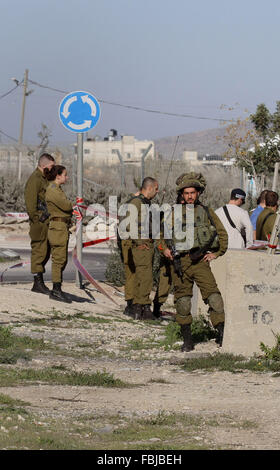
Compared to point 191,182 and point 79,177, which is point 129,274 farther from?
point 191,182

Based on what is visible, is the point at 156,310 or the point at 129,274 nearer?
the point at 156,310

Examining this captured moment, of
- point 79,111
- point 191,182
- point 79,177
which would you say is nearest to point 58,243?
point 79,177

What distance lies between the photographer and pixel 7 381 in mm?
7648

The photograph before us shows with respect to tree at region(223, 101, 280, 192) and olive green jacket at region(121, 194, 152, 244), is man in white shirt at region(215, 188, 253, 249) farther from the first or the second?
tree at region(223, 101, 280, 192)

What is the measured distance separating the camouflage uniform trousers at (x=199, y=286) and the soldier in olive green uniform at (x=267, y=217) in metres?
2.51

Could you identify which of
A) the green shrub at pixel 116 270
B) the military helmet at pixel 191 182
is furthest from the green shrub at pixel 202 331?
the green shrub at pixel 116 270

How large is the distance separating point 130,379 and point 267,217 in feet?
13.9

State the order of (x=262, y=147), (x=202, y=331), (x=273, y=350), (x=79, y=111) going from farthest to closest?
(x=262, y=147)
(x=79, y=111)
(x=202, y=331)
(x=273, y=350)

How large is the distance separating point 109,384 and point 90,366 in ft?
3.39

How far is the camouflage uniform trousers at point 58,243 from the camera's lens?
1243cm

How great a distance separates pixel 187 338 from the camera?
31.6 ft

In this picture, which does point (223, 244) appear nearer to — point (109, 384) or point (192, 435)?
point (109, 384)

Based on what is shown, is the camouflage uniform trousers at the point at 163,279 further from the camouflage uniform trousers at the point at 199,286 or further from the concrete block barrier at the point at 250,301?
the concrete block barrier at the point at 250,301
